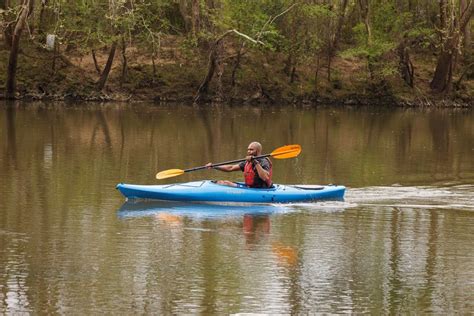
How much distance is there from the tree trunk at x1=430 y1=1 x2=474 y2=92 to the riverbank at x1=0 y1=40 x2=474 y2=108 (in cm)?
50

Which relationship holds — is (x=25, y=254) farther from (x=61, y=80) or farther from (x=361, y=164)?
(x=61, y=80)

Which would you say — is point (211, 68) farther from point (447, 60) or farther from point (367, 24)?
point (447, 60)

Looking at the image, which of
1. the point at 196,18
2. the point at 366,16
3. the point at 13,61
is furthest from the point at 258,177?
the point at 366,16

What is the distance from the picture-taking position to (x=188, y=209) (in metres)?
15.5

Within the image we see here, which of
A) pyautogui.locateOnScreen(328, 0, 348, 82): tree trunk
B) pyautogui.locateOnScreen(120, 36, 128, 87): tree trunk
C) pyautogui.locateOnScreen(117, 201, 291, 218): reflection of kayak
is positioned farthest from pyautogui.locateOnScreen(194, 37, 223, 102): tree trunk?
pyautogui.locateOnScreen(117, 201, 291, 218): reflection of kayak

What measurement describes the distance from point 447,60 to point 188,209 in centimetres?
3059

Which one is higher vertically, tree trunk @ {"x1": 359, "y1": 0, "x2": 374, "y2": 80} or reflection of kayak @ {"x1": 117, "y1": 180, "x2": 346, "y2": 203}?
tree trunk @ {"x1": 359, "y1": 0, "x2": 374, "y2": 80}

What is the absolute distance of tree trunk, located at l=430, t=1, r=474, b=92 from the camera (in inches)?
1657

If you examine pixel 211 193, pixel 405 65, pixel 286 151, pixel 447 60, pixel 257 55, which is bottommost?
pixel 211 193

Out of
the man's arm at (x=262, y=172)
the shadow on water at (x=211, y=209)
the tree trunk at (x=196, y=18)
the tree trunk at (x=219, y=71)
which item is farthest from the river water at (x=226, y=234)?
the tree trunk at (x=219, y=71)

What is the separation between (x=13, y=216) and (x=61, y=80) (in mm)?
27704

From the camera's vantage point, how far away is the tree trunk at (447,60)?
1657 inches

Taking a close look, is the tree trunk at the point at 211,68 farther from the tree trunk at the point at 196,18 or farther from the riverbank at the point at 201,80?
the tree trunk at the point at 196,18

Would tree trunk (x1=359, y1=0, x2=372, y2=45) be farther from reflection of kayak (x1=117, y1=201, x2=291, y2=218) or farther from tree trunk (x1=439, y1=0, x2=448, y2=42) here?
reflection of kayak (x1=117, y1=201, x2=291, y2=218)
